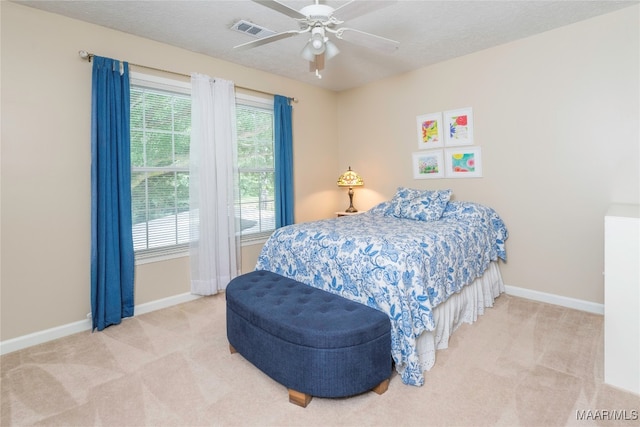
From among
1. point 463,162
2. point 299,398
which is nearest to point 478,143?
point 463,162

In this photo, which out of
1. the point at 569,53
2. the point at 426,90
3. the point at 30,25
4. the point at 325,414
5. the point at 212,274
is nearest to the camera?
the point at 325,414

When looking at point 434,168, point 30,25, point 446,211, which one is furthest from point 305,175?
point 30,25

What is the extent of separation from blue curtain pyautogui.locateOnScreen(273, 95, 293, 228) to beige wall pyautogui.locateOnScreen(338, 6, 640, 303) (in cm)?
167

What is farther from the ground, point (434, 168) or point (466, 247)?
point (434, 168)

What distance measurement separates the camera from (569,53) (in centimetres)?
296

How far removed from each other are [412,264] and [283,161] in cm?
254

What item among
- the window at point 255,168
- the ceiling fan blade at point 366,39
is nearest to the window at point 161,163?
the window at point 255,168

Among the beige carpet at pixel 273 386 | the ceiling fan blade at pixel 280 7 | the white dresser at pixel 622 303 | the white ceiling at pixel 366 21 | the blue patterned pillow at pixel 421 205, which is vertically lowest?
the beige carpet at pixel 273 386

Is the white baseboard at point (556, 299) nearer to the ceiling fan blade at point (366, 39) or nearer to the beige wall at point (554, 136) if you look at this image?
the beige wall at point (554, 136)

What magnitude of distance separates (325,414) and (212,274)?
215 cm

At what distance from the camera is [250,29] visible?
288 cm

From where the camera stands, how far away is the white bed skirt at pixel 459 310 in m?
2.16

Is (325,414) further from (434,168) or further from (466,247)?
(434,168)

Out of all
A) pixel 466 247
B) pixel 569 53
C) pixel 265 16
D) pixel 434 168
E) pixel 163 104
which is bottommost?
pixel 466 247
